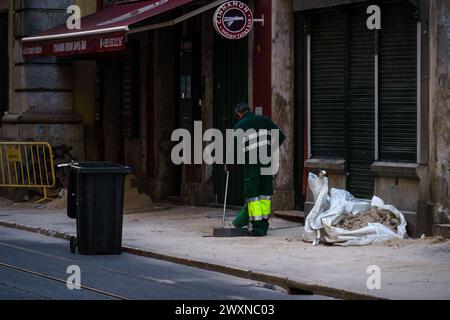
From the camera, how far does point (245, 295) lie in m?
12.1

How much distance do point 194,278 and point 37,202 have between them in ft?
35.6

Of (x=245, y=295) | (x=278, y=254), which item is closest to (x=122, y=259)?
(x=278, y=254)

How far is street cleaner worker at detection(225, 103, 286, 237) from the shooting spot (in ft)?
54.6

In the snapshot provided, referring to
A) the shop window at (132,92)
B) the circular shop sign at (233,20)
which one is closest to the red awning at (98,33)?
the circular shop sign at (233,20)

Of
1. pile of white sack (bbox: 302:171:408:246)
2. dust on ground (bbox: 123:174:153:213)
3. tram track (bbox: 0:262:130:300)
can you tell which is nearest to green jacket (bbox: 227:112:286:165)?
pile of white sack (bbox: 302:171:408:246)

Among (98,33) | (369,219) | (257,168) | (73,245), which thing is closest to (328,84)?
(257,168)

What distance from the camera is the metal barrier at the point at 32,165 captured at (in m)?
24.1

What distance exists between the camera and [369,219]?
15797mm

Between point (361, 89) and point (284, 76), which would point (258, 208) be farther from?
point (284, 76)

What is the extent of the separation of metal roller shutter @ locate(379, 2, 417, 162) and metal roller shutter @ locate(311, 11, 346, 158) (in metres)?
1.04

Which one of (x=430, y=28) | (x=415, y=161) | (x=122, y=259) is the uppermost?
(x=430, y=28)

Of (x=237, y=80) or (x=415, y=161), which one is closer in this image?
(x=415, y=161)

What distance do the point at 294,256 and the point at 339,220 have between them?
1354mm
